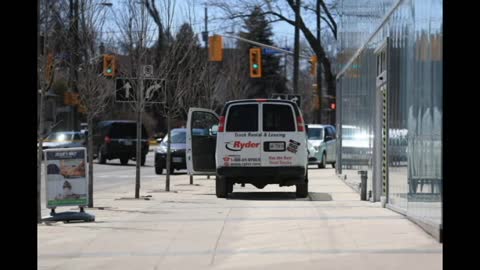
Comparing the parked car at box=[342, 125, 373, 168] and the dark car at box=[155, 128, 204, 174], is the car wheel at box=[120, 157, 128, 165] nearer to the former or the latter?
the dark car at box=[155, 128, 204, 174]

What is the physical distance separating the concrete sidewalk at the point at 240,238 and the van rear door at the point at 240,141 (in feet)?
3.44

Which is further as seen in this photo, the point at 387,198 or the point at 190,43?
the point at 190,43

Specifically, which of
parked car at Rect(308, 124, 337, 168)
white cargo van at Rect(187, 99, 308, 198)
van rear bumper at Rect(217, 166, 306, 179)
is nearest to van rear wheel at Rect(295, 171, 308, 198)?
white cargo van at Rect(187, 99, 308, 198)

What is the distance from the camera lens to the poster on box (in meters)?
12.8

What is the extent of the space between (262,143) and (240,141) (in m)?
0.45

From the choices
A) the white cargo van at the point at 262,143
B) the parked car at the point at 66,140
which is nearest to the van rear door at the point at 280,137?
the white cargo van at the point at 262,143

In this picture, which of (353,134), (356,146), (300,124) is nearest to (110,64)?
(353,134)

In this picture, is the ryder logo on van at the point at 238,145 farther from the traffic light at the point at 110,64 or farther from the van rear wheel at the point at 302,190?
the traffic light at the point at 110,64

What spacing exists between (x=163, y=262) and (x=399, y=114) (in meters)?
4.99

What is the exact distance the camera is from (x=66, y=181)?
1292cm

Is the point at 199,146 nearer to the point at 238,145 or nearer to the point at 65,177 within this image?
the point at 238,145
